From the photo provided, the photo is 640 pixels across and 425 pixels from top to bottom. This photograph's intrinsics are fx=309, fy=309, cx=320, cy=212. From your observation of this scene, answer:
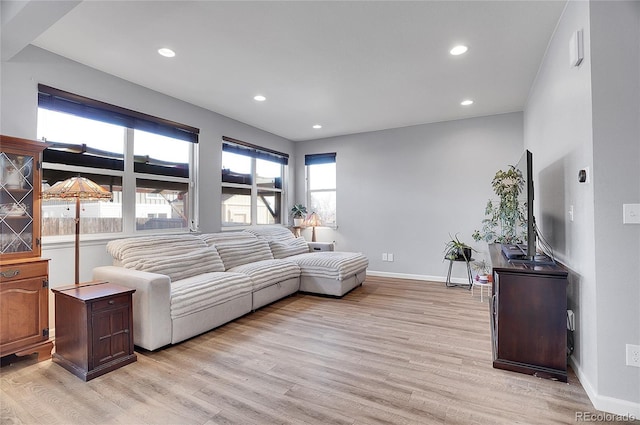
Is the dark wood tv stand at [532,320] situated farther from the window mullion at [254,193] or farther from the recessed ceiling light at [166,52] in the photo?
the window mullion at [254,193]

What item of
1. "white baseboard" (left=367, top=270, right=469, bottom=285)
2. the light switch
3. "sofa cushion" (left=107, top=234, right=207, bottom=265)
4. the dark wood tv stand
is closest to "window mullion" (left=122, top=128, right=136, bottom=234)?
"sofa cushion" (left=107, top=234, right=207, bottom=265)

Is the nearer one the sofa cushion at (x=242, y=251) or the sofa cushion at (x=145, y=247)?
the sofa cushion at (x=145, y=247)

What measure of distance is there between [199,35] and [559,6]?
2827 millimetres

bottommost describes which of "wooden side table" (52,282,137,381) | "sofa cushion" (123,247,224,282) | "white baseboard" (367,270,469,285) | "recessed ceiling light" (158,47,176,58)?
"white baseboard" (367,270,469,285)

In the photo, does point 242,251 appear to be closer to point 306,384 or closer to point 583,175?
point 306,384

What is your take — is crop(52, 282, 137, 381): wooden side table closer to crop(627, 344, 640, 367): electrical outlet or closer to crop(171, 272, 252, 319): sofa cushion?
crop(171, 272, 252, 319): sofa cushion

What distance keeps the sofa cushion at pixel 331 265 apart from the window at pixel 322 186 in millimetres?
1739

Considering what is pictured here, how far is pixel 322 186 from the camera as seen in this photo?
6.50 m

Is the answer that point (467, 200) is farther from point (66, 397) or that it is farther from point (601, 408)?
point (66, 397)

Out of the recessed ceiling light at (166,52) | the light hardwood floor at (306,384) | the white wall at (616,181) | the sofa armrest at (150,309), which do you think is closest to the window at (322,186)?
the light hardwood floor at (306,384)

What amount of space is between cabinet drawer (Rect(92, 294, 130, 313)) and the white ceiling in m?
2.02

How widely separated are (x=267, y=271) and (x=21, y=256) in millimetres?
2240

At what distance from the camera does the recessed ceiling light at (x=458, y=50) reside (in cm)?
285

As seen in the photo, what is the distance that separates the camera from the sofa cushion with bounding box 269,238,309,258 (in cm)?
480
